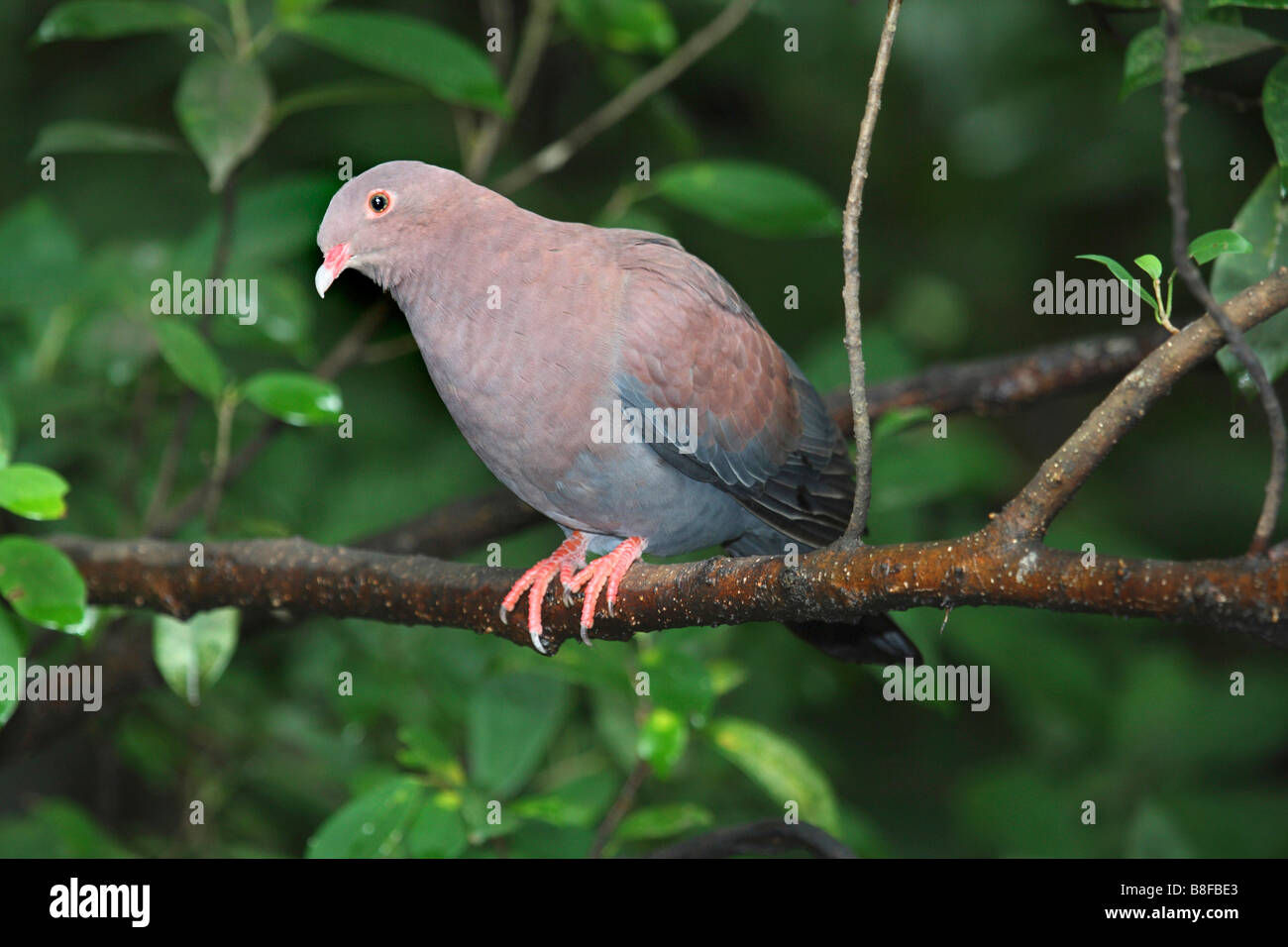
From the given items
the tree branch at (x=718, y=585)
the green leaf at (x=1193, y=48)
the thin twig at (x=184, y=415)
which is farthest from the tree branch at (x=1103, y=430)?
the thin twig at (x=184, y=415)

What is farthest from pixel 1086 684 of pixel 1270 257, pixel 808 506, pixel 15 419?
pixel 15 419

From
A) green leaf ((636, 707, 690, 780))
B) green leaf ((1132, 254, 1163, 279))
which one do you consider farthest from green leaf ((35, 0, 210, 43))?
green leaf ((1132, 254, 1163, 279))

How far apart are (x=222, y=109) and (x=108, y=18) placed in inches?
18.2

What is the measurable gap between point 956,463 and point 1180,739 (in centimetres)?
178

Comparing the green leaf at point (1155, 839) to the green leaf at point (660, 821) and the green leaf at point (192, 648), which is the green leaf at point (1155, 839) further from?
the green leaf at point (192, 648)

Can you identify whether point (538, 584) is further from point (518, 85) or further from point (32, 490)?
point (518, 85)

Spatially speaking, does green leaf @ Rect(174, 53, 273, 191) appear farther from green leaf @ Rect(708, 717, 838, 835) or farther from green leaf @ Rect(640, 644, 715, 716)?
green leaf @ Rect(708, 717, 838, 835)

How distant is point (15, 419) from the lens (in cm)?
369

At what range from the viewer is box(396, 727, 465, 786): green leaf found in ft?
9.31

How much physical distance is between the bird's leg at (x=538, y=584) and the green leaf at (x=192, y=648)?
0.86 metres

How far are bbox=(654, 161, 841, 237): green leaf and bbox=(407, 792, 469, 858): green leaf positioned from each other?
186 centimetres

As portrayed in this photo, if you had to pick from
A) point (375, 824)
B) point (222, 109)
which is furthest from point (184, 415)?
point (375, 824)

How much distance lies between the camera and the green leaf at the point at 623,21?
12.6ft
